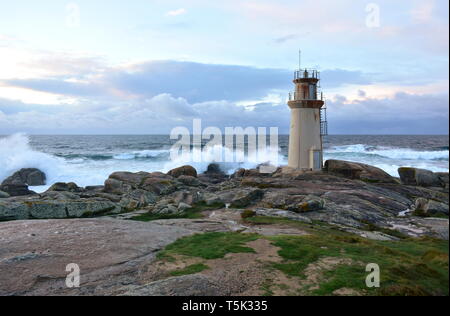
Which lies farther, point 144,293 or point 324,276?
point 324,276

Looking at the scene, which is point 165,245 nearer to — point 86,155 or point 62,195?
point 62,195

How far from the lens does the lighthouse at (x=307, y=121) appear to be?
25.5 metres

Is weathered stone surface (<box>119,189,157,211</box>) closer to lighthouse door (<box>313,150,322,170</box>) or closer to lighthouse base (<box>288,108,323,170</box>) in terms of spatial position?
lighthouse base (<box>288,108,323,170</box>)

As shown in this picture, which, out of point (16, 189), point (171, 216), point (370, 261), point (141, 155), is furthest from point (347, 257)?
point (141, 155)

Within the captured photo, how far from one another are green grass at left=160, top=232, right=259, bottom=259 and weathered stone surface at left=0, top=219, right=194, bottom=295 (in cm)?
48

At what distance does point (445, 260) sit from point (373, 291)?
286cm

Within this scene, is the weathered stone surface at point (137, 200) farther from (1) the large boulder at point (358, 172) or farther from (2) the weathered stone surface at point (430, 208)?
(2) the weathered stone surface at point (430, 208)

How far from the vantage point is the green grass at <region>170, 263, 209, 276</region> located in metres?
7.30

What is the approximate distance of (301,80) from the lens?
1008 inches

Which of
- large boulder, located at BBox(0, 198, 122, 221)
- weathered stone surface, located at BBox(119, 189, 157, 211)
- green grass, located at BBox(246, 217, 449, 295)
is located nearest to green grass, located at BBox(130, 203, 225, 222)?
large boulder, located at BBox(0, 198, 122, 221)

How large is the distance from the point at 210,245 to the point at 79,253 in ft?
11.3

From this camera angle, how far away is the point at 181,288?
20.4ft

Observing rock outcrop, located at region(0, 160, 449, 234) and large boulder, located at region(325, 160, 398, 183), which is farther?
large boulder, located at region(325, 160, 398, 183)

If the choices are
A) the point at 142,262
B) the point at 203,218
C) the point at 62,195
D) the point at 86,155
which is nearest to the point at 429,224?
the point at 203,218
